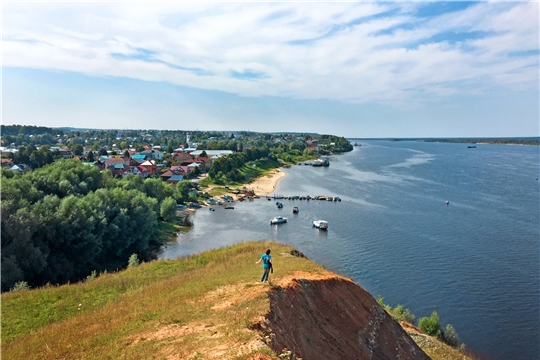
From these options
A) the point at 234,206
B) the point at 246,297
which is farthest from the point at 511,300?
the point at 234,206

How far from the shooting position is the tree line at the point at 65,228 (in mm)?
35938

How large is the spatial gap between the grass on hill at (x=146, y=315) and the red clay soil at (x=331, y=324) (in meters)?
1.25

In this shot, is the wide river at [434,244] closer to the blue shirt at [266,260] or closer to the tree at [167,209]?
the tree at [167,209]

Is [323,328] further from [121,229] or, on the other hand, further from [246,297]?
[121,229]

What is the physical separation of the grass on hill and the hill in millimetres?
48

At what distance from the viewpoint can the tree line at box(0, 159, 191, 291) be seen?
35938mm

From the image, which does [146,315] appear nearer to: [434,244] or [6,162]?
[434,244]

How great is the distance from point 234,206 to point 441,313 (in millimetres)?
58766

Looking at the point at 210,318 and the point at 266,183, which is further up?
the point at 210,318

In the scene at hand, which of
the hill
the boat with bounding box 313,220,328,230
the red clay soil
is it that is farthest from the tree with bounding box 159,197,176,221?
the red clay soil

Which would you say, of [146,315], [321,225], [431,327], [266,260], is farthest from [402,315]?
[321,225]

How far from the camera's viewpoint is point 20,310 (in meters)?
21.5

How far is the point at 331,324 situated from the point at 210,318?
7.51m

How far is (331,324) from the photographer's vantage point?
64.5 ft
